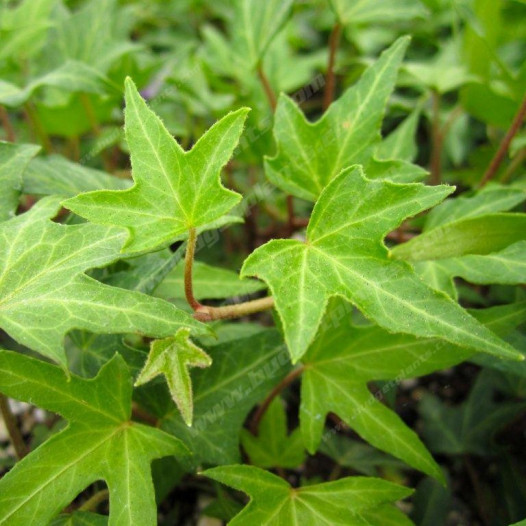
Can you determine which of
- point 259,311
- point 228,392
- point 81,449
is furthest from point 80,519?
point 259,311

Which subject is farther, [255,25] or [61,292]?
[255,25]

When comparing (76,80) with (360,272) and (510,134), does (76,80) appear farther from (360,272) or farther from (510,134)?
(510,134)

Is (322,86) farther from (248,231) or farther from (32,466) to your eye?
(32,466)

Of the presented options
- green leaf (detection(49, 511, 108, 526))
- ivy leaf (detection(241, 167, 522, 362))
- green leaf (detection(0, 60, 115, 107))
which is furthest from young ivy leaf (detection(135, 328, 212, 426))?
green leaf (detection(0, 60, 115, 107))

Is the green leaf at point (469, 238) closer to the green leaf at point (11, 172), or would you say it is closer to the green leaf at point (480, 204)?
the green leaf at point (480, 204)

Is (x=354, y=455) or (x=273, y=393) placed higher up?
(x=273, y=393)
